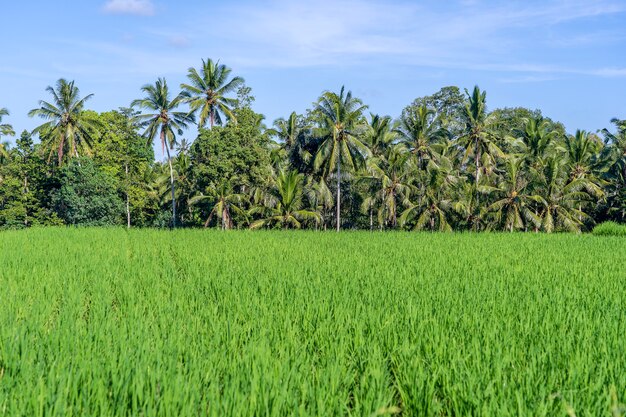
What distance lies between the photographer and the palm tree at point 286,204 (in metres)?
28.3

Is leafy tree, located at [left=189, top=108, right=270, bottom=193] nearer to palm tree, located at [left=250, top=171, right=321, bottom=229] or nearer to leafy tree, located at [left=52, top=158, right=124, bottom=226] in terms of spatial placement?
palm tree, located at [left=250, top=171, right=321, bottom=229]

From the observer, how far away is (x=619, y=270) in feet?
31.4

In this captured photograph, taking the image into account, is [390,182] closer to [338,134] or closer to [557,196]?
[338,134]

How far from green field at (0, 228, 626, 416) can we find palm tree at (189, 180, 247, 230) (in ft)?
64.8

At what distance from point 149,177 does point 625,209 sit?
3167 centimetres

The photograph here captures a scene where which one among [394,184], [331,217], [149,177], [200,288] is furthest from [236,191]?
[200,288]

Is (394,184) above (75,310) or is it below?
above

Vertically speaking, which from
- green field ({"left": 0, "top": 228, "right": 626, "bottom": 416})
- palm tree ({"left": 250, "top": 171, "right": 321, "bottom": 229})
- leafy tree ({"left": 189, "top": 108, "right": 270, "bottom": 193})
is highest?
leafy tree ({"left": 189, "top": 108, "right": 270, "bottom": 193})

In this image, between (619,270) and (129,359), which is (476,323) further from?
(619,270)

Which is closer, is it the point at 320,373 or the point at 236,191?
the point at 320,373

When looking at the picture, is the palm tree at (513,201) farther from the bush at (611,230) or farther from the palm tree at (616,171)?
the palm tree at (616,171)

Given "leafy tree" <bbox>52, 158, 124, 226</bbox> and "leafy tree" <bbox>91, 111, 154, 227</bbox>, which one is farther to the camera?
"leafy tree" <bbox>91, 111, 154, 227</bbox>

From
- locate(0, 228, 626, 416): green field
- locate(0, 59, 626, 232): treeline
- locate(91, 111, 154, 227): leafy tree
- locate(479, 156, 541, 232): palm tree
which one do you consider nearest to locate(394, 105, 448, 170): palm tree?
locate(0, 59, 626, 232): treeline

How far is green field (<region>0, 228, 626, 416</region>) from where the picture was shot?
9.17 ft
